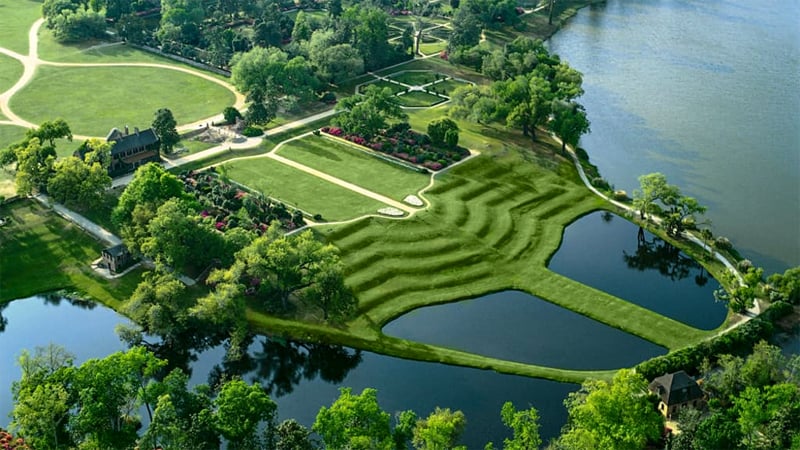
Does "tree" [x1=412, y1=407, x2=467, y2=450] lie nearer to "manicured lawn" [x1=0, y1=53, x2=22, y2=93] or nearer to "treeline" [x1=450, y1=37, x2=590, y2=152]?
"treeline" [x1=450, y1=37, x2=590, y2=152]

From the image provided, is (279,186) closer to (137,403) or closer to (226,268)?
(226,268)

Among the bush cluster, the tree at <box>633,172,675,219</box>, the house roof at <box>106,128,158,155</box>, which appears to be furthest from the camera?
the house roof at <box>106,128,158,155</box>

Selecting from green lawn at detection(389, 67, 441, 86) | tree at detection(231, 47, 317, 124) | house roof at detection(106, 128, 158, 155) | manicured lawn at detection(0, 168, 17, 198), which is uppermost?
tree at detection(231, 47, 317, 124)

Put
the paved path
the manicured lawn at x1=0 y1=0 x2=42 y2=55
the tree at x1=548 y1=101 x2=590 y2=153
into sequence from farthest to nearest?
the manicured lawn at x1=0 y1=0 x2=42 y2=55 < the tree at x1=548 y1=101 x2=590 y2=153 < the paved path

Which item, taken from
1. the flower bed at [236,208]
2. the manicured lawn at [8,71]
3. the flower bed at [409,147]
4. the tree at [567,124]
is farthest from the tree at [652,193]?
the manicured lawn at [8,71]

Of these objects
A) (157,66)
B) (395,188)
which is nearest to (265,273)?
(395,188)

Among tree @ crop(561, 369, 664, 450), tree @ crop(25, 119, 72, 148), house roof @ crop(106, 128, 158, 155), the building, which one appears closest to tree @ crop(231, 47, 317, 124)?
house roof @ crop(106, 128, 158, 155)
